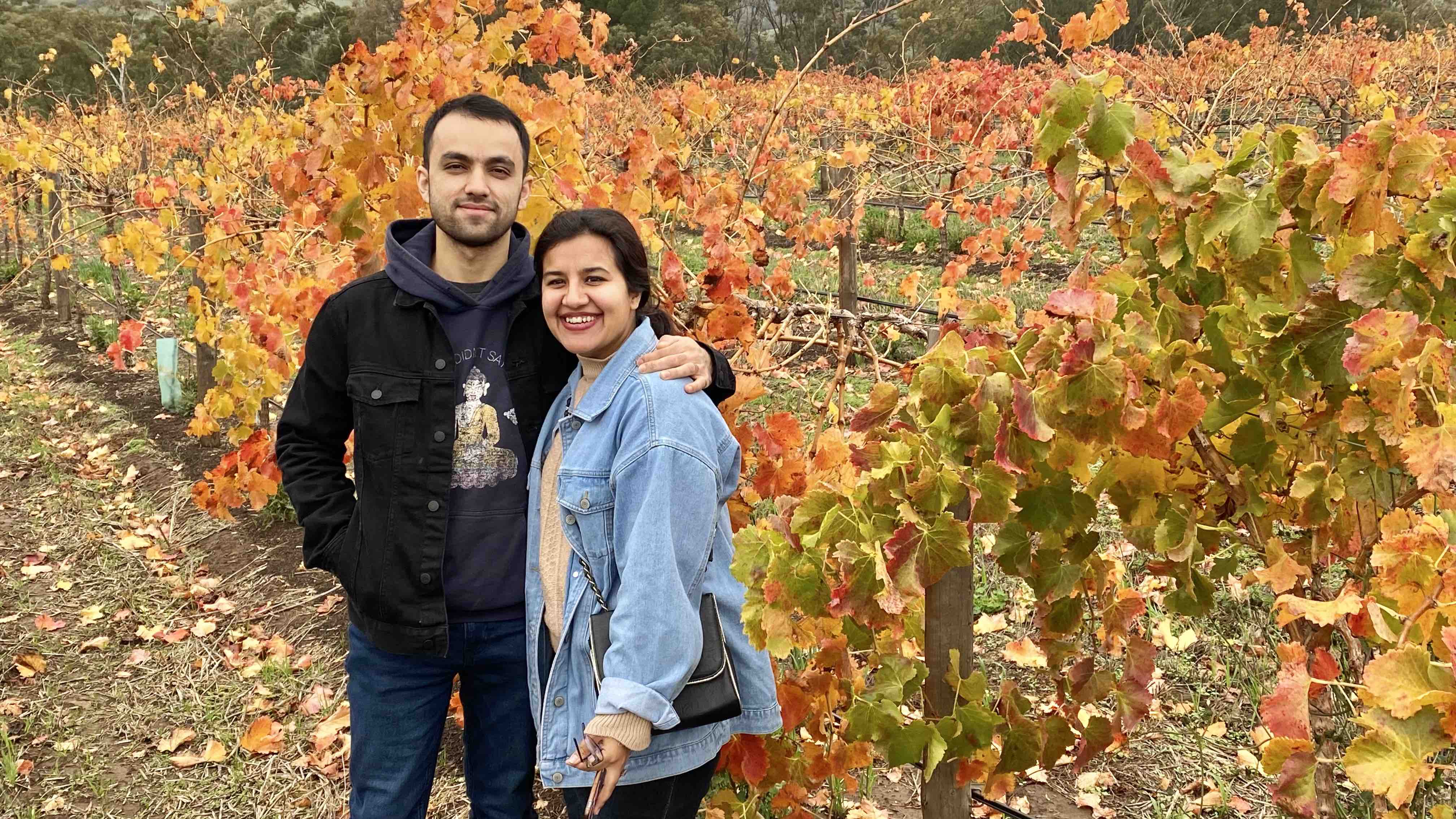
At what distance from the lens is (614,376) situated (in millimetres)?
1509

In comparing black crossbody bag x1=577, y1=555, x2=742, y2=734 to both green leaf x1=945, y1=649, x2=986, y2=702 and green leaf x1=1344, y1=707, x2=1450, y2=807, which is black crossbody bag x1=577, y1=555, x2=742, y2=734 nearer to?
green leaf x1=945, y1=649, x2=986, y2=702

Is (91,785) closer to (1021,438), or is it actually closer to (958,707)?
(958,707)

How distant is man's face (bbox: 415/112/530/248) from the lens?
1.64 meters

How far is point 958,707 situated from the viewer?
1553 millimetres

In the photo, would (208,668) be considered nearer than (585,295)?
No

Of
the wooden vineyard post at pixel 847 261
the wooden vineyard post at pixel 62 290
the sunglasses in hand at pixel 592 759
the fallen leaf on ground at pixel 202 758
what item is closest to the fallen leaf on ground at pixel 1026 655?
the wooden vineyard post at pixel 847 261

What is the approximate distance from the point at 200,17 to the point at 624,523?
14.8 ft

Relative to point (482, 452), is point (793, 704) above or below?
below

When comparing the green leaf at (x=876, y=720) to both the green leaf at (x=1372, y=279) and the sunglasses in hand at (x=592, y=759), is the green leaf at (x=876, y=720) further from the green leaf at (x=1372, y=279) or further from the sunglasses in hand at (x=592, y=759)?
the green leaf at (x=1372, y=279)

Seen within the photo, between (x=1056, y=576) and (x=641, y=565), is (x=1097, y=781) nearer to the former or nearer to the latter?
(x=1056, y=576)

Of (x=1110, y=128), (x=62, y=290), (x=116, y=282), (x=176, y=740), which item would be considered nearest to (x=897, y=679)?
(x=1110, y=128)

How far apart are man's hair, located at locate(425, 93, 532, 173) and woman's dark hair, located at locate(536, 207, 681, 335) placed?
0.24 metres

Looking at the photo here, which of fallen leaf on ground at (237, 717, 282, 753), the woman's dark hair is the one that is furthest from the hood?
fallen leaf on ground at (237, 717, 282, 753)

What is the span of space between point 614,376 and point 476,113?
540mm
